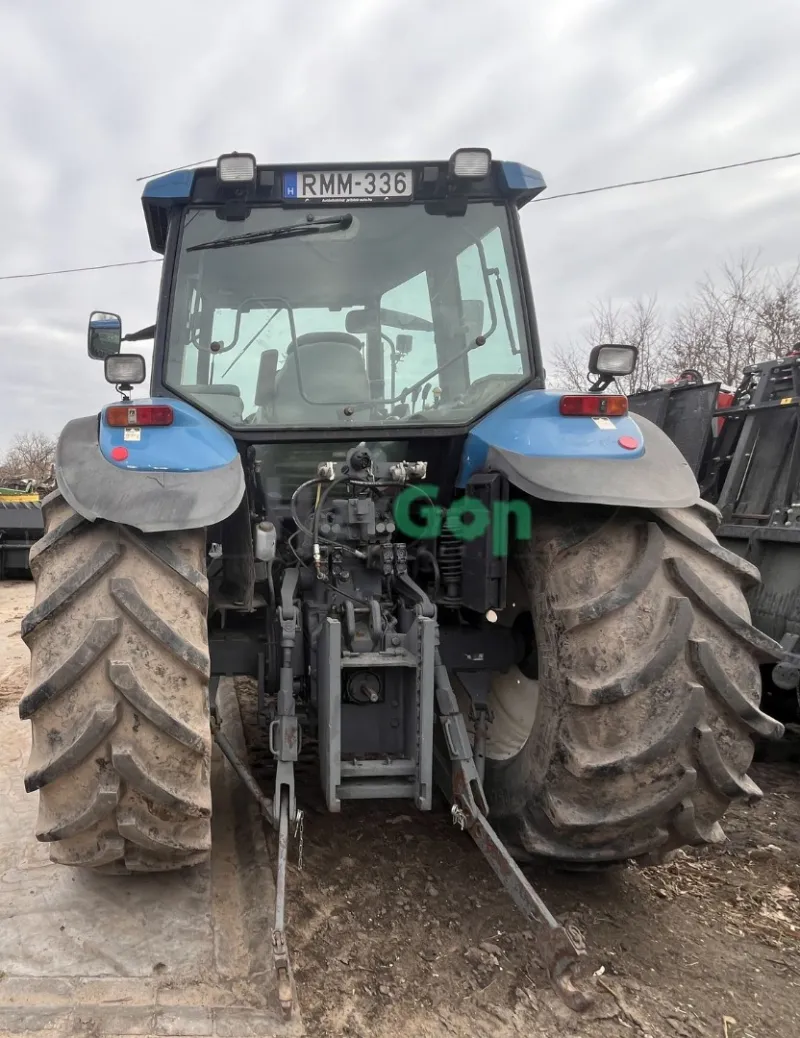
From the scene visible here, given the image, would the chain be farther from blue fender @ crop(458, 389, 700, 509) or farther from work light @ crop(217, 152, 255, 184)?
work light @ crop(217, 152, 255, 184)

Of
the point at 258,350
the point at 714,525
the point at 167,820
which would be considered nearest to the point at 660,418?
the point at 714,525

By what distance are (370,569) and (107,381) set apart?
3.82ft

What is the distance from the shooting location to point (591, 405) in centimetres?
261

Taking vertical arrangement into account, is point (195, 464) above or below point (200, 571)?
above

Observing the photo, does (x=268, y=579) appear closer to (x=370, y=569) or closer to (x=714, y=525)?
(x=370, y=569)

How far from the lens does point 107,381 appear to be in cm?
268

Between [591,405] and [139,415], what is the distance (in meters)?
1.48

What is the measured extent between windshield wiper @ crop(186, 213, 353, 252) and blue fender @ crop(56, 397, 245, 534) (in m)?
0.87

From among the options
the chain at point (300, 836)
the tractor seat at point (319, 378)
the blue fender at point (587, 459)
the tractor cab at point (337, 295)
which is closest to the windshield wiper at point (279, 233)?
the tractor cab at point (337, 295)

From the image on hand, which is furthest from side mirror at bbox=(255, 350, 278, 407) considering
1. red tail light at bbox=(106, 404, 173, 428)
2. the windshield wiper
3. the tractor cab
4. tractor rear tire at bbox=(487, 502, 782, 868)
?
tractor rear tire at bbox=(487, 502, 782, 868)

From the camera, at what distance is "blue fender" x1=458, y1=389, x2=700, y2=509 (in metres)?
2.34

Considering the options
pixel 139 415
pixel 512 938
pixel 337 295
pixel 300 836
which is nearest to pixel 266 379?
pixel 337 295

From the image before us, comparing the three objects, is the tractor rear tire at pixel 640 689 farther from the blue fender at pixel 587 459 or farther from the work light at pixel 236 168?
the work light at pixel 236 168

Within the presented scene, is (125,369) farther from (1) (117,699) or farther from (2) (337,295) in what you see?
(1) (117,699)
